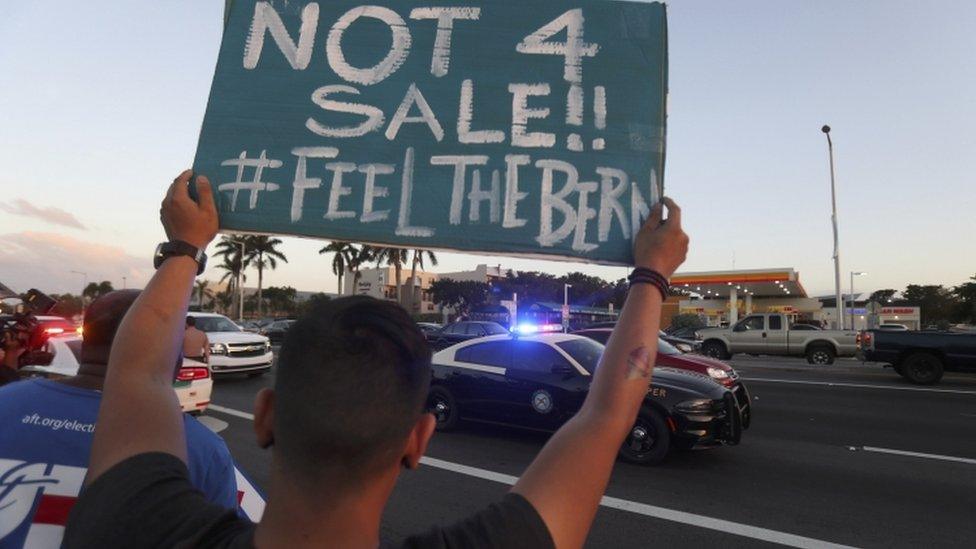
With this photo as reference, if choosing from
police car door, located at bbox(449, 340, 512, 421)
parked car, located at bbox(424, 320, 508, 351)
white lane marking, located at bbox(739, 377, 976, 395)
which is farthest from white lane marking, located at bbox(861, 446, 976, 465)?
parked car, located at bbox(424, 320, 508, 351)

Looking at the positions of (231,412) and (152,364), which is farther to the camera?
(231,412)

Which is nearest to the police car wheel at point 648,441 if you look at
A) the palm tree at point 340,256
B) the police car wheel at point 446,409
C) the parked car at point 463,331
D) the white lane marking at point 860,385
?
the police car wheel at point 446,409

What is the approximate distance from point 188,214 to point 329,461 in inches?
37.4

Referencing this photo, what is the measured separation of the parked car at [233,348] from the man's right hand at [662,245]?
13712 millimetres

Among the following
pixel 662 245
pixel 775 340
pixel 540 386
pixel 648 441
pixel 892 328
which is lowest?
pixel 648 441

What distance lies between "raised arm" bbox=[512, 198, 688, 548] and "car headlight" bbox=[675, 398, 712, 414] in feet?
19.9

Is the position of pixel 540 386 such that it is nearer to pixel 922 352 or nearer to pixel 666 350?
pixel 666 350

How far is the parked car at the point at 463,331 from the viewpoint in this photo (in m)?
20.6

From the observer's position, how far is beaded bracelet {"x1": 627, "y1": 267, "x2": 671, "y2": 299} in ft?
4.79

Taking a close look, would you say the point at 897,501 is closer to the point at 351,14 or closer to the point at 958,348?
the point at 351,14

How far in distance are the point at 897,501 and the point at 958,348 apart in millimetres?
12267

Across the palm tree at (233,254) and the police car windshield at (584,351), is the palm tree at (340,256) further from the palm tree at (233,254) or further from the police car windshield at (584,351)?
the police car windshield at (584,351)

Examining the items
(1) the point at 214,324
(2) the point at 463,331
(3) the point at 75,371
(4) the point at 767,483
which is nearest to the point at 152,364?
(4) the point at 767,483

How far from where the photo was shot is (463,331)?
21.6 metres
